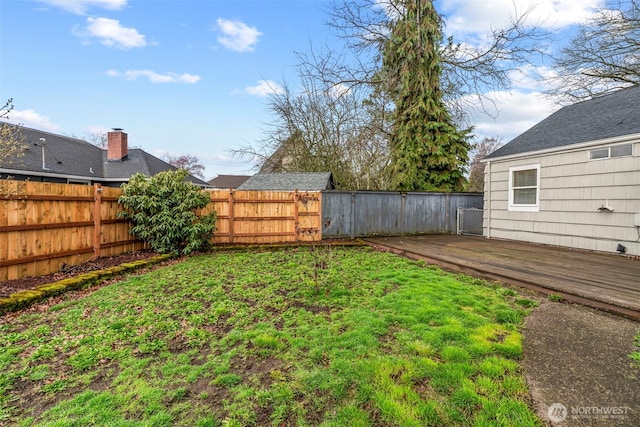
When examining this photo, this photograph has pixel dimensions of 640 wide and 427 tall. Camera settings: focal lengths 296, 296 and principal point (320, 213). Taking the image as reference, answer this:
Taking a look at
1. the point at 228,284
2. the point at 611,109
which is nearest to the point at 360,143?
the point at 611,109

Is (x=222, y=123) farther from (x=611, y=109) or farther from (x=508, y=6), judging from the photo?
(x=611, y=109)

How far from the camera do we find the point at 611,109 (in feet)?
23.1

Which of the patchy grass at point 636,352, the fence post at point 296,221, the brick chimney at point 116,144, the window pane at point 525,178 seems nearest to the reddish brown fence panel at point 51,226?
the fence post at point 296,221

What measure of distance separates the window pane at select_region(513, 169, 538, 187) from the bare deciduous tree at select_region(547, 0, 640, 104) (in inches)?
275

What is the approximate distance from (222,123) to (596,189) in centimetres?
1364

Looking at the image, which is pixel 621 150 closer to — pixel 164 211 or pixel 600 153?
pixel 600 153

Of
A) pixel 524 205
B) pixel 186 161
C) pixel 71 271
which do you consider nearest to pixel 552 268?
pixel 524 205

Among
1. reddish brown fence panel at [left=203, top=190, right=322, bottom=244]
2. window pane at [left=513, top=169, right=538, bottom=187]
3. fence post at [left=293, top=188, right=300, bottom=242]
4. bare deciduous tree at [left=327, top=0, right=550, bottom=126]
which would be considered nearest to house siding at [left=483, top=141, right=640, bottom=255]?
window pane at [left=513, top=169, right=538, bottom=187]

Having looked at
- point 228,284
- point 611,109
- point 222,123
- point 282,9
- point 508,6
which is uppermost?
point 508,6

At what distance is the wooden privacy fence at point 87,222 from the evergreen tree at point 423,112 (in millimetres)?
4975

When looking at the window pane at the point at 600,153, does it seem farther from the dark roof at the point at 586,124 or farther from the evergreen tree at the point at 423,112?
the evergreen tree at the point at 423,112

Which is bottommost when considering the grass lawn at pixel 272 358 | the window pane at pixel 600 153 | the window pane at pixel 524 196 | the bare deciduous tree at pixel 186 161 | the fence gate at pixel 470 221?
the grass lawn at pixel 272 358

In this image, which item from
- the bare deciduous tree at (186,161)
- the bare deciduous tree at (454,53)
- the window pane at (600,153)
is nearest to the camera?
the window pane at (600,153)

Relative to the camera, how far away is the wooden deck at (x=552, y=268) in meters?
3.41
